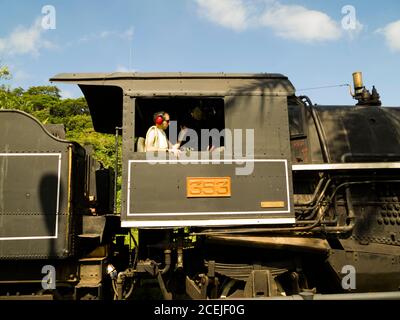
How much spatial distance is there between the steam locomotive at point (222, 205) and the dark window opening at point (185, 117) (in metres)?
0.43

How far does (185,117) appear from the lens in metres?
5.87

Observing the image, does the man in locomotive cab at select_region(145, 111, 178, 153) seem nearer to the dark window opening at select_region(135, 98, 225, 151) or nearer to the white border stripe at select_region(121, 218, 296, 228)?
the dark window opening at select_region(135, 98, 225, 151)

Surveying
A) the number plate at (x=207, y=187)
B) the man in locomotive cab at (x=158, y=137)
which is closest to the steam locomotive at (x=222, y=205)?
the number plate at (x=207, y=187)

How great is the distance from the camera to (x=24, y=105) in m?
19.9

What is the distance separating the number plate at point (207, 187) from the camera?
4.23 meters

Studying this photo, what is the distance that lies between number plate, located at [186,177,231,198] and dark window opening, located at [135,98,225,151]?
2.92 feet

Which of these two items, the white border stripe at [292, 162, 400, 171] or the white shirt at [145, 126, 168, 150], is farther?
the white shirt at [145, 126, 168, 150]

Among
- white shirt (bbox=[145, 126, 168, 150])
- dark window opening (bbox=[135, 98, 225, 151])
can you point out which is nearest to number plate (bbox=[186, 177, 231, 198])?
white shirt (bbox=[145, 126, 168, 150])

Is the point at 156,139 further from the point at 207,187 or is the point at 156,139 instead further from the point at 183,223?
the point at 183,223

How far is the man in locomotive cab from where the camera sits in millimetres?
4668

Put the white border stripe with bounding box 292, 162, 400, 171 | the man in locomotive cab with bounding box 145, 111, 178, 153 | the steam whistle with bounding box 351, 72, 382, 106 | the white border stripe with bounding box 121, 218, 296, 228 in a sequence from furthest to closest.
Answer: the steam whistle with bounding box 351, 72, 382, 106, the man in locomotive cab with bounding box 145, 111, 178, 153, the white border stripe with bounding box 292, 162, 400, 171, the white border stripe with bounding box 121, 218, 296, 228

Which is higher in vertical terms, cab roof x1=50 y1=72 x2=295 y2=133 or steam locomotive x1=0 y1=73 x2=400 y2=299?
cab roof x1=50 y1=72 x2=295 y2=133

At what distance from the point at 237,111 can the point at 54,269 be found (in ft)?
10.1

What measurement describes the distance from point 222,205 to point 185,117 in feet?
A: 6.98
